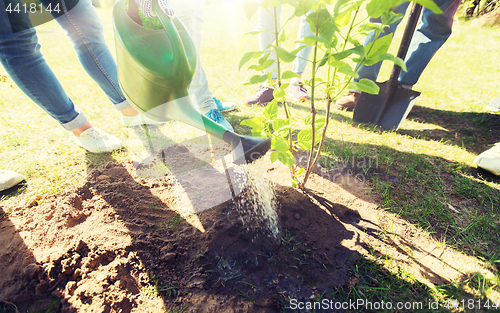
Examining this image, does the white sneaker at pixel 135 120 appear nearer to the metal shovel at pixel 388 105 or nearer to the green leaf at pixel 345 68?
the green leaf at pixel 345 68

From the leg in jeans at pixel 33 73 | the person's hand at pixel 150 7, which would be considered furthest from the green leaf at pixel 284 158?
the leg in jeans at pixel 33 73

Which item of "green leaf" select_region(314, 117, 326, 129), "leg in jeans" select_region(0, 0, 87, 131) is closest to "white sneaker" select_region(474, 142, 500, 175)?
"green leaf" select_region(314, 117, 326, 129)

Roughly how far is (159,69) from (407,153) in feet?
6.89

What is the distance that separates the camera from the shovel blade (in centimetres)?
222

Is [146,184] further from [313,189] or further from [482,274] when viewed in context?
[482,274]

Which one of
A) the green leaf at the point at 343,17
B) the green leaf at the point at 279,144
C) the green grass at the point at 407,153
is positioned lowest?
the green grass at the point at 407,153

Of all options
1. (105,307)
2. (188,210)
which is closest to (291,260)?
(188,210)

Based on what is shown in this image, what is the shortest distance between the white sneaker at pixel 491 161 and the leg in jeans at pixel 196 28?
2.44 metres

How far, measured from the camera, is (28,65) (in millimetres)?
1534

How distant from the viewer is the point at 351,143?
212 cm

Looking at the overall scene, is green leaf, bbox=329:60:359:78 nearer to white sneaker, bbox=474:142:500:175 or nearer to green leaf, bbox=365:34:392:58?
green leaf, bbox=365:34:392:58

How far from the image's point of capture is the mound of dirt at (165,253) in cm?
107

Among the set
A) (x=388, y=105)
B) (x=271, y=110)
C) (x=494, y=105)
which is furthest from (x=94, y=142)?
(x=494, y=105)

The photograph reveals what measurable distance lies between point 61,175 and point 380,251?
95.6 inches
